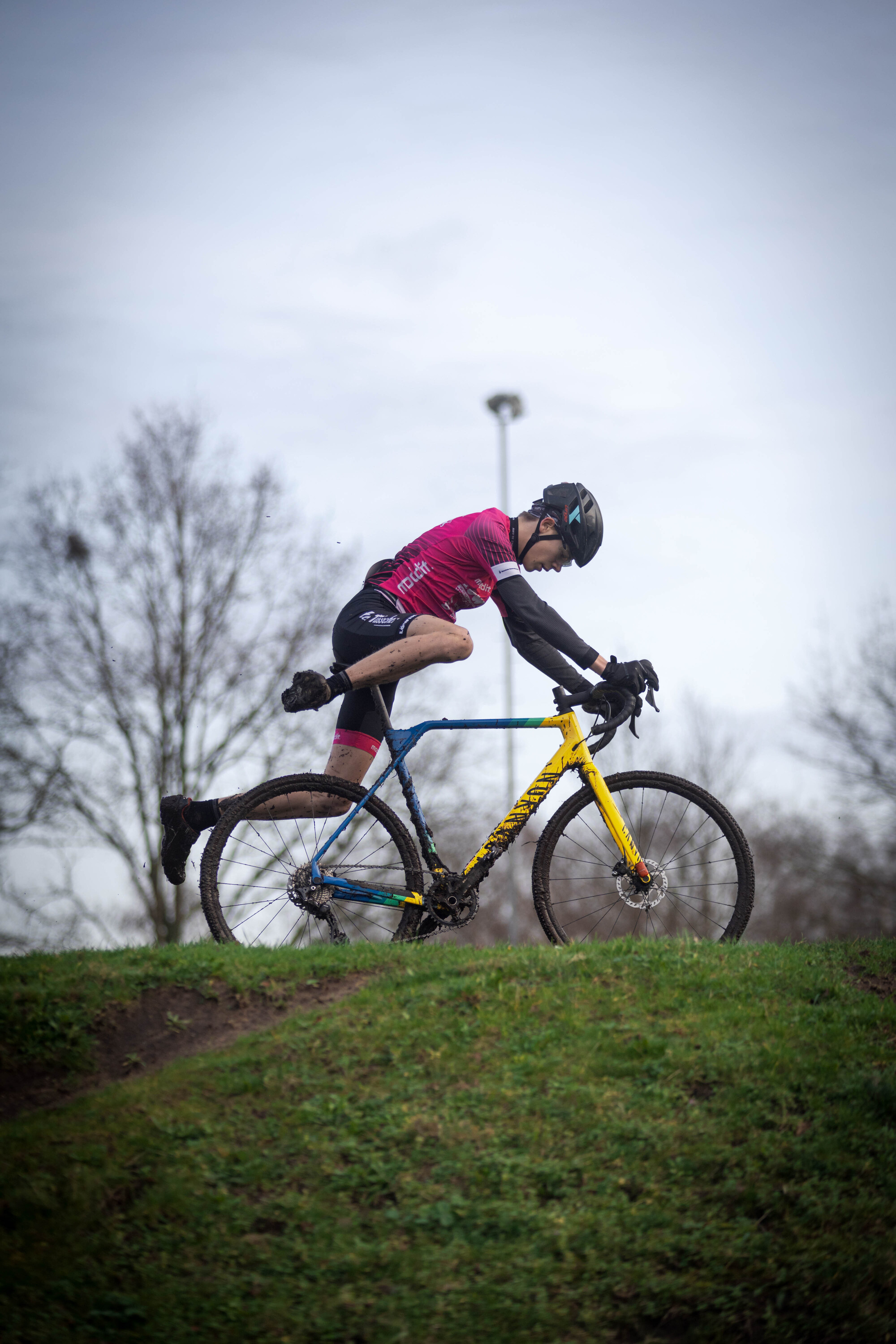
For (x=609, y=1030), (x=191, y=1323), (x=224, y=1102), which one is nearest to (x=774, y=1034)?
(x=609, y=1030)

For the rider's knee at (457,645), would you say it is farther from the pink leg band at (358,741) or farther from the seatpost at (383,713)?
the pink leg band at (358,741)

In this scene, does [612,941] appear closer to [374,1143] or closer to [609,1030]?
[609,1030]

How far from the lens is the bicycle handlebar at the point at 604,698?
5543 mm

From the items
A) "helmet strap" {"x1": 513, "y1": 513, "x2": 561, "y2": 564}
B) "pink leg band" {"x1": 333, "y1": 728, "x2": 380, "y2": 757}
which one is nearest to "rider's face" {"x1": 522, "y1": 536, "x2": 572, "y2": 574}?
"helmet strap" {"x1": 513, "y1": 513, "x2": 561, "y2": 564}

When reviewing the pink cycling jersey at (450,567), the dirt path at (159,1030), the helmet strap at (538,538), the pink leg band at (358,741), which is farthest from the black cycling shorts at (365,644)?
the dirt path at (159,1030)

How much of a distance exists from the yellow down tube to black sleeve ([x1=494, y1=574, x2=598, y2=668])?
1.13ft

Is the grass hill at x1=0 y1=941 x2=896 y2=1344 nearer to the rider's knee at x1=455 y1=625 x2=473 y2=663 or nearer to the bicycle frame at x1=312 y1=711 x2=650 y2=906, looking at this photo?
the bicycle frame at x1=312 y1=711 x2=650 y2=906

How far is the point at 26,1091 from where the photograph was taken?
4.02 metres

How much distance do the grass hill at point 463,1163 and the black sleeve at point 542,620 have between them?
1.73m

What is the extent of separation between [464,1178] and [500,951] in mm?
1935

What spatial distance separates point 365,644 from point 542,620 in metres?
0.97

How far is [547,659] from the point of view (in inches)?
223

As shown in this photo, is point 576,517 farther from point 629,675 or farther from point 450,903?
point 450,903

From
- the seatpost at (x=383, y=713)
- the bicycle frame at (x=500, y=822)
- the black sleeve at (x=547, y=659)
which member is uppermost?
the black sleeve at (x=547, y=659)
